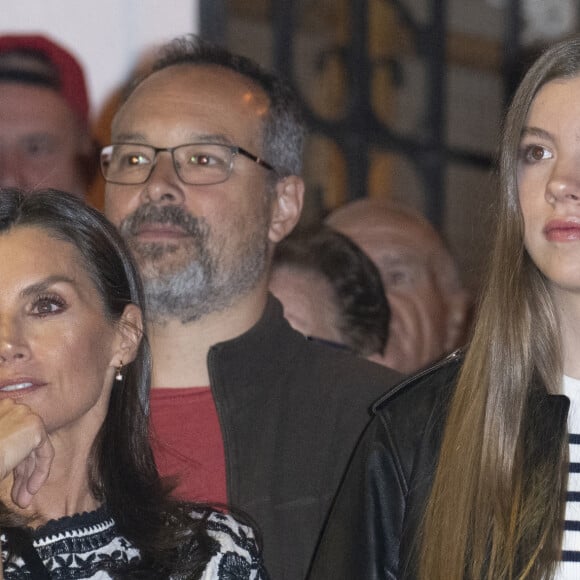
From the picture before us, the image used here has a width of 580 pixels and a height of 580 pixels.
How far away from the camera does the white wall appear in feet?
12.4

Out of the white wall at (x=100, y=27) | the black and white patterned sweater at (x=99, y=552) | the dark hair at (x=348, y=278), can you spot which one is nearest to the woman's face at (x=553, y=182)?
the black and white patterned sweater at (x=99, y=552)

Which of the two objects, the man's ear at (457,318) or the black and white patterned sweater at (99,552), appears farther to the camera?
the man's ear at (457,318)

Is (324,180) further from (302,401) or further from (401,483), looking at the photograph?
(401,483)

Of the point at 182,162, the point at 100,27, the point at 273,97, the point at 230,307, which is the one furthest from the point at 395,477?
the point at 100,27

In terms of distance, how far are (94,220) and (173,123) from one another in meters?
0.61

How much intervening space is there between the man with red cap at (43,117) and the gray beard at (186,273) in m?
0.91

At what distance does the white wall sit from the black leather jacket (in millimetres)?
1779

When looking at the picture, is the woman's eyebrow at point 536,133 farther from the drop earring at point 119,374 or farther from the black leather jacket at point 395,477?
the drop earring at point 119,374

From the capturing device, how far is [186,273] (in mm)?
3035

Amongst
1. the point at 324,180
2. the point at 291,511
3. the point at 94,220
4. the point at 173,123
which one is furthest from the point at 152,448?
the point at 324,180

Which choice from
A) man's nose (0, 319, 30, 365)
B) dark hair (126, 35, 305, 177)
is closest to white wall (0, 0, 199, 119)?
dark hair (126, 35, 305, 177)

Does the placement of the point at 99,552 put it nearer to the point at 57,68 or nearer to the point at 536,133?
the point at 536,133

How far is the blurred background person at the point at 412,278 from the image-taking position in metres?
4.23

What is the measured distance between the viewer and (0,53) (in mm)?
3885
